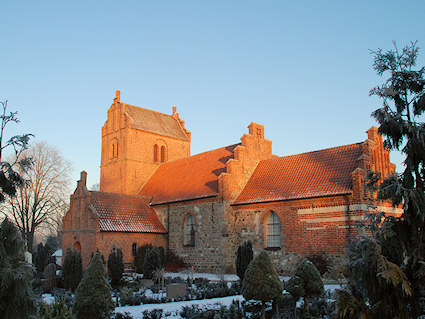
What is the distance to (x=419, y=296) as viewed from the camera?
7566mm

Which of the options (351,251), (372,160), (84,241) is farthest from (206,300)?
(84,241)

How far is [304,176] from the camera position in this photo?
24.4 m

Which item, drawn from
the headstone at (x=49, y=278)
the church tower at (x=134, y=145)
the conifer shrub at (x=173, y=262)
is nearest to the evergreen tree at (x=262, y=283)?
the headstone at (x=49, y=278)

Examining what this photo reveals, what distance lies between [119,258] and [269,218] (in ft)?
29.1

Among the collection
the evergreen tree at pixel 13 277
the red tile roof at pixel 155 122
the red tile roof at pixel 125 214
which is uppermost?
the red tile roof at pixel 155 122

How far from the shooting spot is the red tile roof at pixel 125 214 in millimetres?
27438

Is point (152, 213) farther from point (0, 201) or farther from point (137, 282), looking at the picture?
point (0, 201)

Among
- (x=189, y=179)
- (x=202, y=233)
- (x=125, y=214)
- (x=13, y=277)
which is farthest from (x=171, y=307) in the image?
(x=189, y=179)

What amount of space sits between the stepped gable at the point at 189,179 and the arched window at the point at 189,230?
57.5 inches

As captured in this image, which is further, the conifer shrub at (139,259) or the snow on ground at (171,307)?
the conifer shrub at (139,259)

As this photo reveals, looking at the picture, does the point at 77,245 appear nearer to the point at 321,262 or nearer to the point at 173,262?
the point at 173,262

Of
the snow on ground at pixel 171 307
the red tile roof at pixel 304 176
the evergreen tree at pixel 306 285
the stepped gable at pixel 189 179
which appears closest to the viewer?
the evergreen tree at pixel 306 285

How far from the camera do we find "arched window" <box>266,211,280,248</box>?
78.0 feet

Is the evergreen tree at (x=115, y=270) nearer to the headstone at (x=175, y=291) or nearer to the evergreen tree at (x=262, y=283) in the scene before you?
the headstone at (x=175, y=291)
